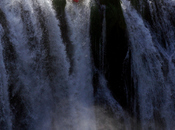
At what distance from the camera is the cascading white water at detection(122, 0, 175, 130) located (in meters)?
6.27

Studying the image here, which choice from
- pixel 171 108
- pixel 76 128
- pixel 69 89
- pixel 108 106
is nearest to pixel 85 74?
pixel 69 89

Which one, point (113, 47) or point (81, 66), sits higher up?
point (113, 47)

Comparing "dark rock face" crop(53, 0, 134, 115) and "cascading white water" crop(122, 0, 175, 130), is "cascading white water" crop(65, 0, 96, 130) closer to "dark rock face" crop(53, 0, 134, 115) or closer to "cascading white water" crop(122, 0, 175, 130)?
"dark rock face" crop(53, 0, 134, 115)

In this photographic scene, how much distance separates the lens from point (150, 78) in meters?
6.33

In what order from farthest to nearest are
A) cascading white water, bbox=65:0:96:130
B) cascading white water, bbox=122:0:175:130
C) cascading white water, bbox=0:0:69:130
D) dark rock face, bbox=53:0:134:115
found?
cascading white water, bbox=122:0:175:130
dark rock face, bbox=53:0:134:115
cascading white water, bbox=65:0:96:130
cascading white water, bbox=0:0:69:130

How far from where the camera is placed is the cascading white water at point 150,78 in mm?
6266

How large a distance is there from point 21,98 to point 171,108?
15.5 feet

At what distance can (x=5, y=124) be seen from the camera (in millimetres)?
5055

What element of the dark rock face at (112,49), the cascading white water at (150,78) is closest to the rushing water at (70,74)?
the cascading white water at (150,78)

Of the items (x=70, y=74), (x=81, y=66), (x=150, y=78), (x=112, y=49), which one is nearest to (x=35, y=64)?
(x=70, y=74)

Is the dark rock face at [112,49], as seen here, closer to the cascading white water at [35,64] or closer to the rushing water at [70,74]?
the rushing water at [70,74]

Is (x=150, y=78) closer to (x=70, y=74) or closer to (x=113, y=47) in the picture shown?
(x=113, y=47)

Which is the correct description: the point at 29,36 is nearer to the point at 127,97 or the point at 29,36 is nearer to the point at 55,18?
the point at 55,18

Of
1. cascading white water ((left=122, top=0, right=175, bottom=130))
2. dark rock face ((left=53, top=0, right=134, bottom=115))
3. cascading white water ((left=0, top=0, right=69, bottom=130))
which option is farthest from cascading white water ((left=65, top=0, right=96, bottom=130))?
cascading white water ((left=122, top=0, right=175, bottom=130))
